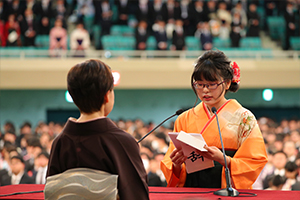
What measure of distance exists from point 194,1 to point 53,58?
4039mm

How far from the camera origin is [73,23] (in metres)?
10.2

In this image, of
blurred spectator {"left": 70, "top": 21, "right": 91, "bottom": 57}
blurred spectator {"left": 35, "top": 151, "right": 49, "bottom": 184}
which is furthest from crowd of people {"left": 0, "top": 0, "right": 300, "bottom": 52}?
blurred spectator {"left": 35, "top": 151, "right": 49, "bottom": 184}

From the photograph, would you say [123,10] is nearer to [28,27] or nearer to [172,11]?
[172,11]

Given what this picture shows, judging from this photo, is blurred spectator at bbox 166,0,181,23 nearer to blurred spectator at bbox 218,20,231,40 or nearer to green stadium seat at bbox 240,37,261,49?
blurred spectator at bbox 218,20,231,40

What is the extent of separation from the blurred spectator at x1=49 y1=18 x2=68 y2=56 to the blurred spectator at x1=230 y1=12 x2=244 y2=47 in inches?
158

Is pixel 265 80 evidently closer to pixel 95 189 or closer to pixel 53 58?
pixel 53 58

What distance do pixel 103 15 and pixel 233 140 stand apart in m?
8.24

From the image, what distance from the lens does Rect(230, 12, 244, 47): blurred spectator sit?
9.49 metres

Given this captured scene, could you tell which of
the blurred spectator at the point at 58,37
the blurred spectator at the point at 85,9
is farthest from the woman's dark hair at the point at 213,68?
the blurred spectator at the point at 85,9

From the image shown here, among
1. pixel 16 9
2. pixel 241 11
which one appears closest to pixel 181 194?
pixel 16 9

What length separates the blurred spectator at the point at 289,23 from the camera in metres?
9.73

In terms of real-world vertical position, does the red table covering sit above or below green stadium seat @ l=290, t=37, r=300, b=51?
below

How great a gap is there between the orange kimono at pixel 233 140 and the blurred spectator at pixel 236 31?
758 centimetres

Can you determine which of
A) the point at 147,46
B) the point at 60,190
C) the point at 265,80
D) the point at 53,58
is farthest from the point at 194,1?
the point at 60,190
